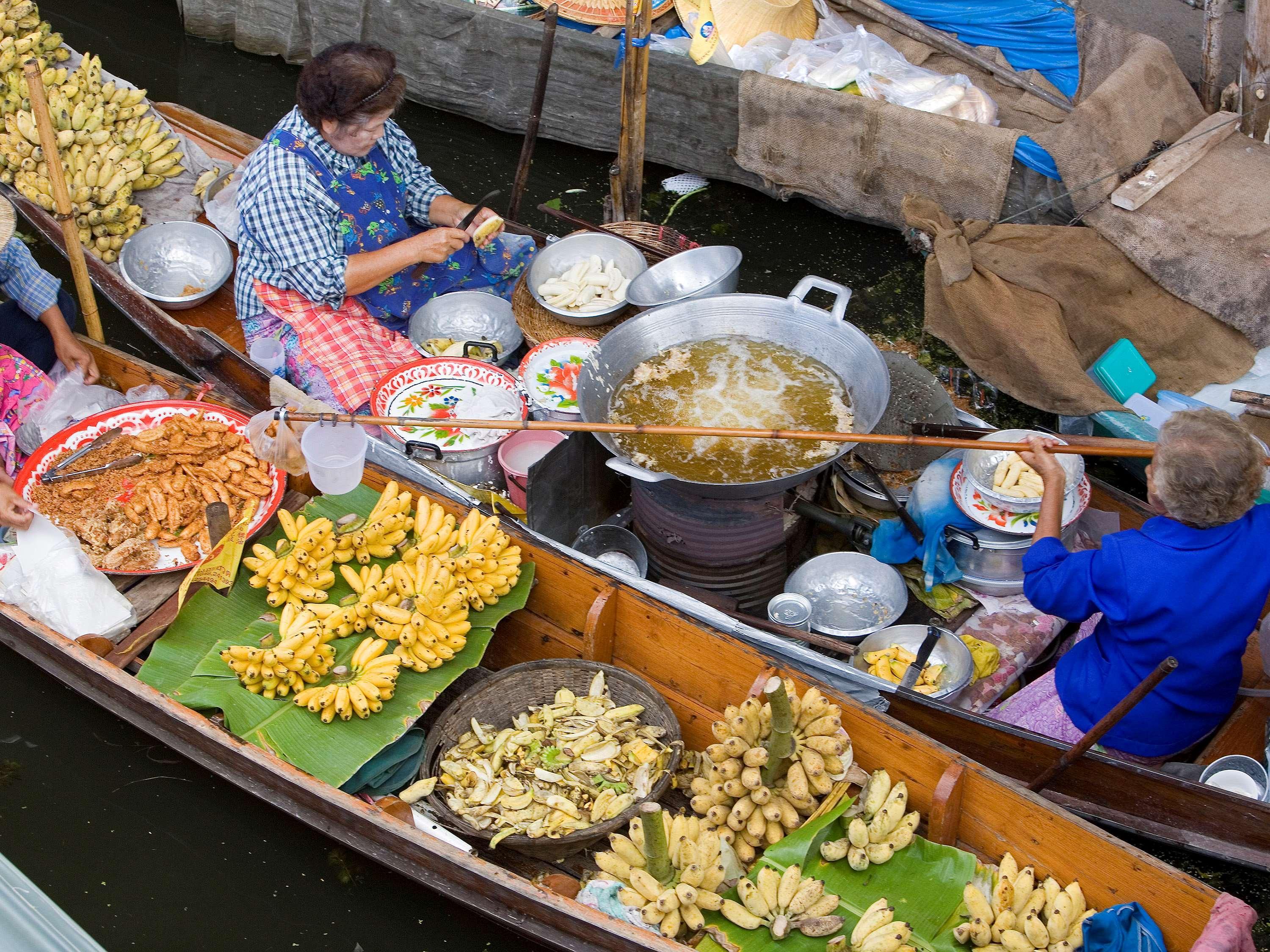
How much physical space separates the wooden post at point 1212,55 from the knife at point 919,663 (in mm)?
3563

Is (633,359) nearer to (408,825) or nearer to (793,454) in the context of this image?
(793,454)

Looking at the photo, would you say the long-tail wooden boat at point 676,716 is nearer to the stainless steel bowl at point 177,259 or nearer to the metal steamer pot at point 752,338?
the metal steamer pot at point 752,338

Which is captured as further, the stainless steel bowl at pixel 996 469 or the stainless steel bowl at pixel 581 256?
the stainless steel bowl at pixel 581 256

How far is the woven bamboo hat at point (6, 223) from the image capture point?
12.6ft

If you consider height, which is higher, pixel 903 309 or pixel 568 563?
pixel 568 563

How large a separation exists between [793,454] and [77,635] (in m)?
2.33

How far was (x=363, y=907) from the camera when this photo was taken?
3555 mm

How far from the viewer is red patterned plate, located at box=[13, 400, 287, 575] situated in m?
3.73

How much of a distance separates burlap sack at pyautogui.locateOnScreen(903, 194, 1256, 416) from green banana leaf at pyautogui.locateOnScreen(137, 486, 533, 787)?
8.34 ft

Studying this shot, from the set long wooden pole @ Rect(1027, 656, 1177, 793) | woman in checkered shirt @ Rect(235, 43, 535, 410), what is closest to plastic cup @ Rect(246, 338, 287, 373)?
woman in checkered shirt @ Rect(235, 43, 535, 410)

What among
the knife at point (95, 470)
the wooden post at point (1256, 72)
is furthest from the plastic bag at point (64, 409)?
the wooden post at point (1256, 72)

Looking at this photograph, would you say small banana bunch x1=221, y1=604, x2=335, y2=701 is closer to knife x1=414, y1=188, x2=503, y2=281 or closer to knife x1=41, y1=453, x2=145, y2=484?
knife x1=41, y1=453, x2=145, y2=484

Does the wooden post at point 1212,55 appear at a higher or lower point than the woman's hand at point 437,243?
higher

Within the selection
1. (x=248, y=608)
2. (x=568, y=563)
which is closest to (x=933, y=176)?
(x=568, y=563)
